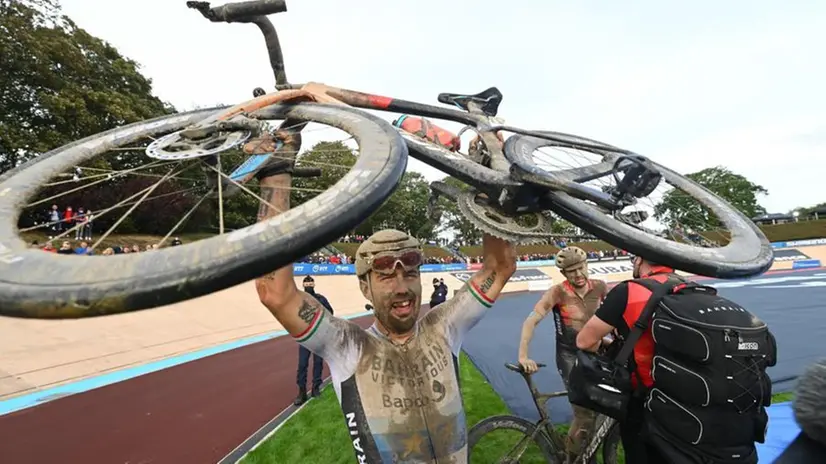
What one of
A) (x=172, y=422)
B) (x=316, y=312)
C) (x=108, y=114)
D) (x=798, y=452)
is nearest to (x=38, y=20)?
(x=108, y=114)

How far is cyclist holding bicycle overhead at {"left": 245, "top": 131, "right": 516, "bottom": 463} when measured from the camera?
6.29 ft

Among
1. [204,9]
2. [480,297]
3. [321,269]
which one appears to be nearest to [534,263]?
[321,269]

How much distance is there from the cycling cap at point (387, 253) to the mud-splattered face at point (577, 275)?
261cm

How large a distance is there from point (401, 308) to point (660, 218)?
2.07m

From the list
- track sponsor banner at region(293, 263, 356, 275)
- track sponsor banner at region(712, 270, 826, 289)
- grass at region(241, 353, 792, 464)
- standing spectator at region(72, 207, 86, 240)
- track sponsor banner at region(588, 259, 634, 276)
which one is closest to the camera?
standing spectator at region(72, 207, 86, 240)

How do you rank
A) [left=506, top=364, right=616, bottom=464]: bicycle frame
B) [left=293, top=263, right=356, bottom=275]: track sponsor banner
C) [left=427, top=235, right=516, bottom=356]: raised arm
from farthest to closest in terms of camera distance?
1. [left=293, top=263, right=356, bottom=275]: track sponsor banner
2. [left=506, top=364, right=616, bottom=464]: bicycle frame
3. [left=427, top=235, right=516, bottom=356]: raised arm

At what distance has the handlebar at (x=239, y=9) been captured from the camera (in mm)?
2139

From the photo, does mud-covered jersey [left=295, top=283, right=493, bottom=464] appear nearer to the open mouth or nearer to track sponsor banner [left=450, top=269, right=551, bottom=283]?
the open mouth

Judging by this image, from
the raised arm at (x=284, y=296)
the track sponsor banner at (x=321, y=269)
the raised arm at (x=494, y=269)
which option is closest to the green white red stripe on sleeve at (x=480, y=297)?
the raised arm at (x=494, y=269)

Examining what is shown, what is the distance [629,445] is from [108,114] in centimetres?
3198

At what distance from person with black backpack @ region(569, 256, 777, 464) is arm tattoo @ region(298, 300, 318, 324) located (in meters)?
1.72

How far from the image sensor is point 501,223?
2.22m

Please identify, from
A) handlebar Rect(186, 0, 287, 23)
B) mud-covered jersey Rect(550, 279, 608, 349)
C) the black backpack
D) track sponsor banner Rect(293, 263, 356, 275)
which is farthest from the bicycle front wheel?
track sponsor banner Rect(293, 263, 356, 275)

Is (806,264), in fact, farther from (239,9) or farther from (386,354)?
(239,9)
